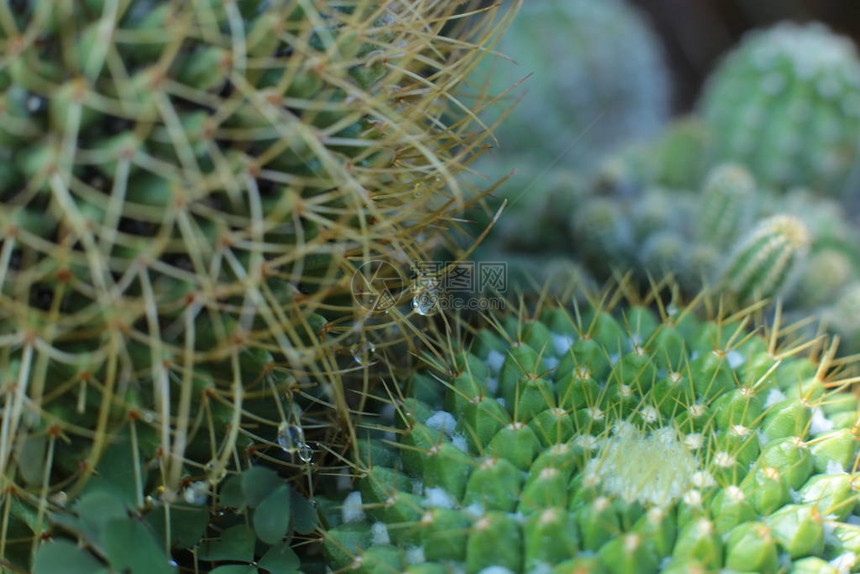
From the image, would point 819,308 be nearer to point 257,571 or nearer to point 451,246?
point 451,246

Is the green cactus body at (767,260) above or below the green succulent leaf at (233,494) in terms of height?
above

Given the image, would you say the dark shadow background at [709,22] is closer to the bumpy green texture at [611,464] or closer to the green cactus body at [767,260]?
the green cactus body at [767,260]

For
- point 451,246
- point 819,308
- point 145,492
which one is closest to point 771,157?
point 819,308

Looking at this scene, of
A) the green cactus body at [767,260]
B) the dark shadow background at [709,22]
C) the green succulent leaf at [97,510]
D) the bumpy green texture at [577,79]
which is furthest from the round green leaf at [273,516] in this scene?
the dark shadow background at [709,22]

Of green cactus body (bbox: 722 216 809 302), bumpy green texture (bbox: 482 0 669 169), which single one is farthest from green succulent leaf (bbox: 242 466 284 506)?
bumpy green texture (bbox: 482 0 669 169)

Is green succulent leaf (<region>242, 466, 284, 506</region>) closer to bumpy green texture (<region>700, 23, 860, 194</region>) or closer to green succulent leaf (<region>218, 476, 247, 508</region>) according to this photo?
green succulent leaf (<region>218, 476, 247, 508</region>)

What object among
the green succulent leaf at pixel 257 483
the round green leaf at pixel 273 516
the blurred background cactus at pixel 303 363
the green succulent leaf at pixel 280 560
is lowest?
the green succulent leaf at pixel 280 560
